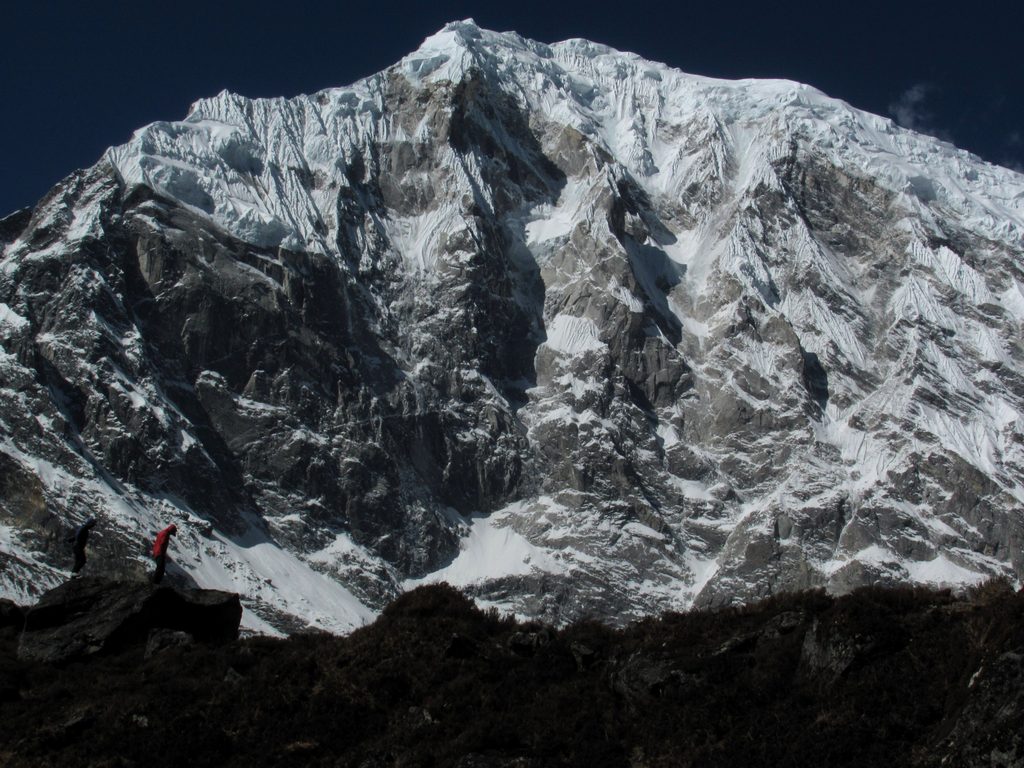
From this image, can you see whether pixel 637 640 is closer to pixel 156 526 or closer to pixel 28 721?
pixel 28 721

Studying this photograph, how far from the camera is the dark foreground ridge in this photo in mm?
20531

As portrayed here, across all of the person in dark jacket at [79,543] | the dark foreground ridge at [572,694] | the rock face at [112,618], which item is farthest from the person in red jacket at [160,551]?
the dark foreground ridge at [572,694]

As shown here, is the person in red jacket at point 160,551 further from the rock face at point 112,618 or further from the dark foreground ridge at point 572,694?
the dark foreground ridge at point 572,694

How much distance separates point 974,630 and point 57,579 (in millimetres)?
167558

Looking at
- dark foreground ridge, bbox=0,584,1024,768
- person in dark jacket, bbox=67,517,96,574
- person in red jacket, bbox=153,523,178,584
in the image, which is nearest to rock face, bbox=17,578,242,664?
person in red jacket, bbox=153,523,178,584

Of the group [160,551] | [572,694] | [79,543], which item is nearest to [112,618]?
[160,551]

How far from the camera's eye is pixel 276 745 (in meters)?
25.1

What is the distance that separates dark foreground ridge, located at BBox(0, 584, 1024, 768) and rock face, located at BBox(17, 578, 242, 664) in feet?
3.16

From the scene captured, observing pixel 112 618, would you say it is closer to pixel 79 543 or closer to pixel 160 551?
pixel 160 551

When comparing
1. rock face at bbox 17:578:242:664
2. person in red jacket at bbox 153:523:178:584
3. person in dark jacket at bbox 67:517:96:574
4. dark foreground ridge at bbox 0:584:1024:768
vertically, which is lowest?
dark foreground ridge at bbox 0:584:1024:768

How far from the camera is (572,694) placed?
25.4 meters

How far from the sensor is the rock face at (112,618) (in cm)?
3312

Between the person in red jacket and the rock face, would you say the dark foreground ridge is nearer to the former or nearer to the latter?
the rock face

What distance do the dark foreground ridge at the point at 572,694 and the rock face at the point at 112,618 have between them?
963 millimetres
